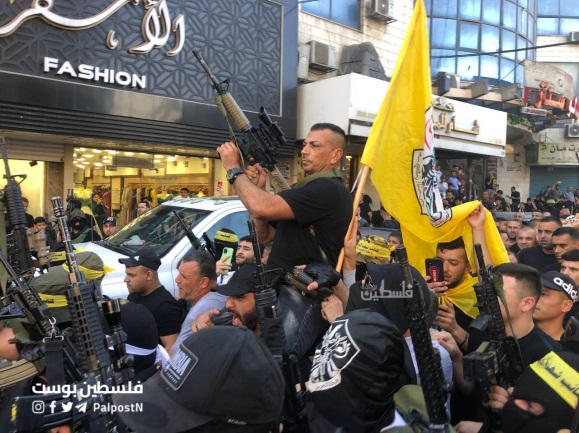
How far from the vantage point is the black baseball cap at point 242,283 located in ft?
8.70

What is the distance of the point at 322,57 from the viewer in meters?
14.0

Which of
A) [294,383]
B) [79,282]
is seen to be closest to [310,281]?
[294,383]

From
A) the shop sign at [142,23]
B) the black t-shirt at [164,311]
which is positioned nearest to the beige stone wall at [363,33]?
the shop sign at [142,23]

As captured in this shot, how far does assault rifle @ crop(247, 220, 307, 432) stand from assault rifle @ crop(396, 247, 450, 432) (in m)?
0.45

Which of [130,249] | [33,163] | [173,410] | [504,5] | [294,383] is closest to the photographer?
[173,410]

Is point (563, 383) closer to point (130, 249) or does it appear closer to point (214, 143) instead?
point (130, 249)

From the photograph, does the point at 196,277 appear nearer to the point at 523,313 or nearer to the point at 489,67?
the point at 523,313

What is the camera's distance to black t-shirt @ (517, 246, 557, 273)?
5.85 metres

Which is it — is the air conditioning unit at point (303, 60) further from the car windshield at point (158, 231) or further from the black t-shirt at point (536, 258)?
the black t-shirt at point (536, 258)

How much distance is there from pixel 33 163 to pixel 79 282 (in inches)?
381

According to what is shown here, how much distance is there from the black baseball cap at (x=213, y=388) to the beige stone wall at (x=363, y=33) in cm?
1352

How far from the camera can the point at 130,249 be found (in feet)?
18.4

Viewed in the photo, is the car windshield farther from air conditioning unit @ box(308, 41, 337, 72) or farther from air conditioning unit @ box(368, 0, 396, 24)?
air conditioning unit @ box(368, 0, 396, 24)

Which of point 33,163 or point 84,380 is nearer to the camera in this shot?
point 84,380
